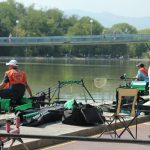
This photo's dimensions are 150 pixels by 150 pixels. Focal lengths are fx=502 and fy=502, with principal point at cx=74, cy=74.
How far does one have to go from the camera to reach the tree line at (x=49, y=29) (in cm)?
14675

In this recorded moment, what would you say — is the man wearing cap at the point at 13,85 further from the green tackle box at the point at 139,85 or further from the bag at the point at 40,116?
the green tackle box at the point at 139,85

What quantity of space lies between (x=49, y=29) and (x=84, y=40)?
53.4 m

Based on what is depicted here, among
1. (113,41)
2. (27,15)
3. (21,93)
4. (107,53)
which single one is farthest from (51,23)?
(21,93)

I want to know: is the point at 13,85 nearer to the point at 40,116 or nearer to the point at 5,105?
the point at 5,105

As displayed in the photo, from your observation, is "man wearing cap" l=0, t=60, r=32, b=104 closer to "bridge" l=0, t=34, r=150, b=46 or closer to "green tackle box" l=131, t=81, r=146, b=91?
"green tackle box" l=131, t=81, r=146, b=91

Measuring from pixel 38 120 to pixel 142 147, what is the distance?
241 cm

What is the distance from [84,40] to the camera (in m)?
106

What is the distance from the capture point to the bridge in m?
97.7

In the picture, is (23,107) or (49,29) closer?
(23,107)

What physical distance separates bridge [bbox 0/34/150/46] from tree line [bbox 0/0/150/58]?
2810cm

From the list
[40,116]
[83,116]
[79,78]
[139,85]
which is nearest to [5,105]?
[40,116]

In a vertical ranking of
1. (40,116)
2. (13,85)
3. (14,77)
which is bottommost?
(40,116)

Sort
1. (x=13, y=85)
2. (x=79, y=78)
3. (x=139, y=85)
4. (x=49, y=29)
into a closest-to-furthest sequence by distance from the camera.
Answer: (x=13, y=85) < (x=139, y=85) < (x=79, y=78) < (x=49, y=29)

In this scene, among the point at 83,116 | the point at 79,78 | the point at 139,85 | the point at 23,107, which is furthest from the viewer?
the point at 79,78
